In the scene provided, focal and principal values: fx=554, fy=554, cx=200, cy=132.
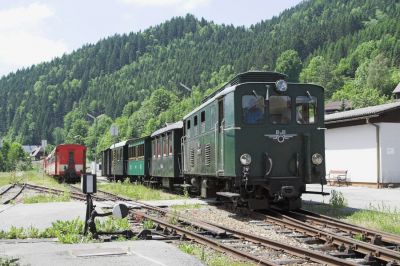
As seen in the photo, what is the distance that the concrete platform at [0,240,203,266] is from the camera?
737cm

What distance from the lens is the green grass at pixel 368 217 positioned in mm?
11328

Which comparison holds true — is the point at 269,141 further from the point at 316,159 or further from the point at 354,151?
the point at 354,151

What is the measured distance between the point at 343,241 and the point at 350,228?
152 cm

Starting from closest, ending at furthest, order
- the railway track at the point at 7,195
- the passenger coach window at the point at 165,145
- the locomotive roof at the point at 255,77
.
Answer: the locomotive roof at the point at 255,77 → the railway track at the point at 7,195 → the passenger coach window at the point at 165,145

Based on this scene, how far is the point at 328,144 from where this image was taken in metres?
29.6

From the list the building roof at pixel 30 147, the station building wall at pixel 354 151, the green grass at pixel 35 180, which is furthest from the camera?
the building roof at pixel 30 147

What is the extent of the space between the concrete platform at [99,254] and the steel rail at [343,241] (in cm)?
271

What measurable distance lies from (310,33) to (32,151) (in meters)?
99.9

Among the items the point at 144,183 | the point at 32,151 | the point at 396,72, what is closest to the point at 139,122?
the point at 32,151

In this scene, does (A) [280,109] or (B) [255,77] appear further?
(B) [255,77]

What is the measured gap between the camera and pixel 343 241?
919cm

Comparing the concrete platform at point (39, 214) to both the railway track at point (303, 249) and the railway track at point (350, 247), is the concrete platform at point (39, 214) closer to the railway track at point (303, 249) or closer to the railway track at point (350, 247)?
the railway track at point (303, 249)

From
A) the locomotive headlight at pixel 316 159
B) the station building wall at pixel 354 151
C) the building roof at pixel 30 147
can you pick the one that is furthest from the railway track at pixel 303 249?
the building roof at pixel 30 147

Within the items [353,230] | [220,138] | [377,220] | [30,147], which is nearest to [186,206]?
[220,138]
